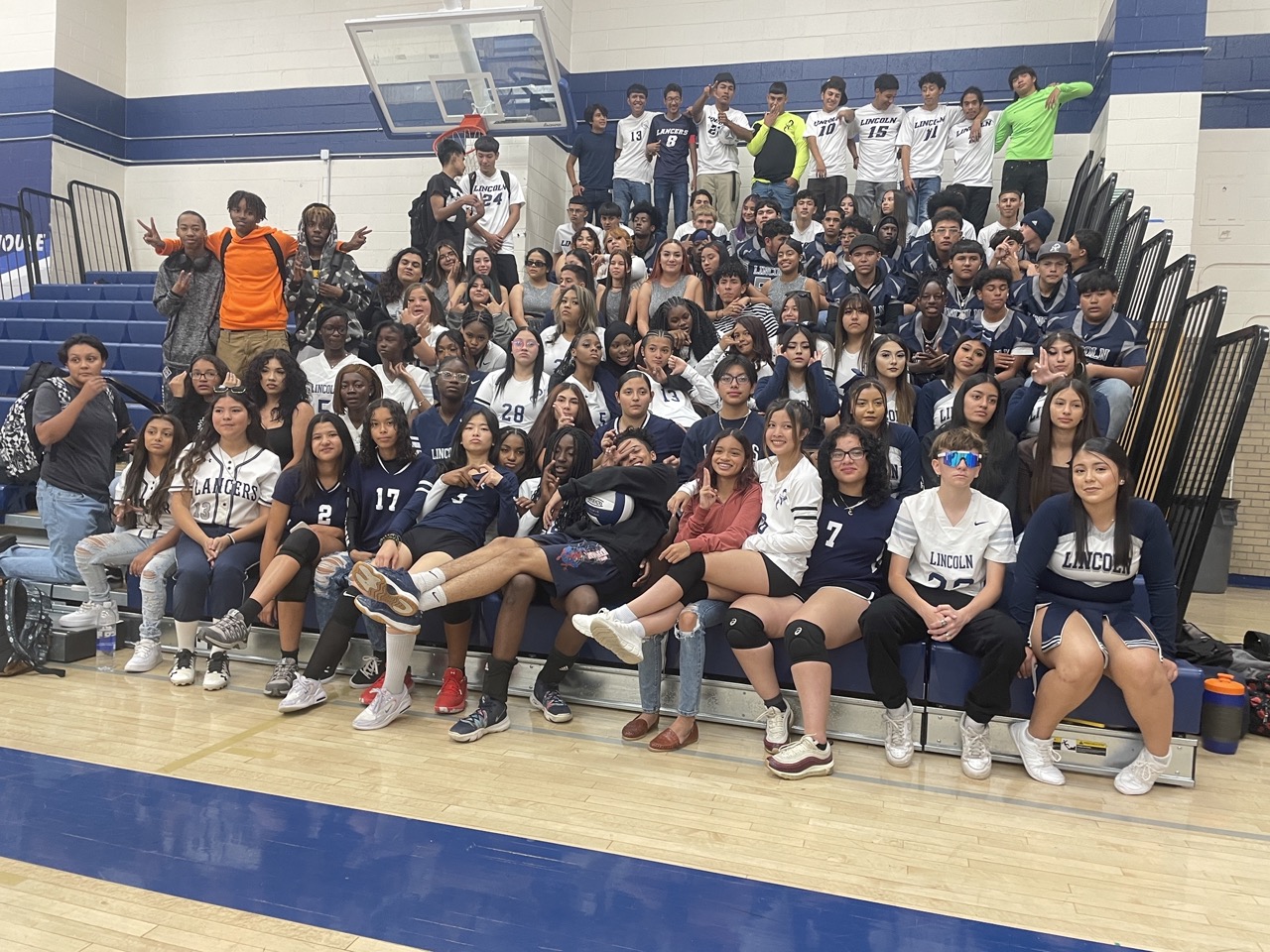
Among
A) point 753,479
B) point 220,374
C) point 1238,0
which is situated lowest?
point 753,479

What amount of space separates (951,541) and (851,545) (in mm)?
368

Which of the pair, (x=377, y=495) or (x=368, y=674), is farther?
(x=377, y=495)

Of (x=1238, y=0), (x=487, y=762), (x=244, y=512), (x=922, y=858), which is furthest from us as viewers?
(x=1238, y=0)

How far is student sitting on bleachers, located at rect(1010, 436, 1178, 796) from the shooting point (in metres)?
3.13

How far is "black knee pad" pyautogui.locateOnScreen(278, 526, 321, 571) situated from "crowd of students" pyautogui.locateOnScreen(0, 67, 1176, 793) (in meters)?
0.01

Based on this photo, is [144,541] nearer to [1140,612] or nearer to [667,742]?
[667,742]

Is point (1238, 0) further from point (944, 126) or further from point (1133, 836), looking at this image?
point (1133, 836)

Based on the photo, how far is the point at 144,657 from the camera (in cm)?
423

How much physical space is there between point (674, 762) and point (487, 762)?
2.16ft

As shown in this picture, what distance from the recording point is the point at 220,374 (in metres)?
4.98

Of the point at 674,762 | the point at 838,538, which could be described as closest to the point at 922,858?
the point at 674,762

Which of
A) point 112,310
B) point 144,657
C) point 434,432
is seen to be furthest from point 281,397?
point 112,310

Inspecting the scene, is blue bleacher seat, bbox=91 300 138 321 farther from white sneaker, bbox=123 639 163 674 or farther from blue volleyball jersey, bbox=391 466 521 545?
blue volleyball jersey, bbox=391 466 521 545

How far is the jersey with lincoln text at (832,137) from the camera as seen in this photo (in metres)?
8.29
